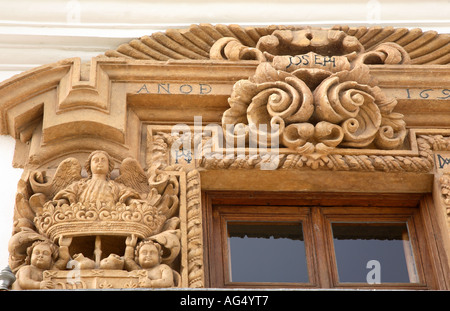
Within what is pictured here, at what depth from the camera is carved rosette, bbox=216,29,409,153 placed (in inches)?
201

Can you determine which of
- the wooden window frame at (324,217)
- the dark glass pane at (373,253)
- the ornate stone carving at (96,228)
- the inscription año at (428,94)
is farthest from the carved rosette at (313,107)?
the ornate stone carving at (96,228)

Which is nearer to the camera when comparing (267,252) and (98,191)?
(98,191)

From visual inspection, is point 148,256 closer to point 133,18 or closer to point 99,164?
point 99,164

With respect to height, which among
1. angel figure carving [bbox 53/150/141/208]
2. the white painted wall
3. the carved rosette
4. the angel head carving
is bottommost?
angel figure carving [bbox 53/150/141/208]

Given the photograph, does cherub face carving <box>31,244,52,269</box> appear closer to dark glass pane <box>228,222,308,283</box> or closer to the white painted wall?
dark glass pane <box>228,222,308,283</box>

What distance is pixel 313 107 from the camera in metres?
5.13

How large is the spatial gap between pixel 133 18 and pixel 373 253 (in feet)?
5.99

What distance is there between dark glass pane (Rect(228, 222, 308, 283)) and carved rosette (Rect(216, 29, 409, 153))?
404 mm

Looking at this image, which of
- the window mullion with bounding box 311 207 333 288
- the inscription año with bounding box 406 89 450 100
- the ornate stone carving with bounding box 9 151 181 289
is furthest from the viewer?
the inscription año with bounding box 406 89 450 100

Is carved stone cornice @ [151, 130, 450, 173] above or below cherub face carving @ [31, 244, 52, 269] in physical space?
above

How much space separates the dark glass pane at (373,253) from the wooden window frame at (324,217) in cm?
3

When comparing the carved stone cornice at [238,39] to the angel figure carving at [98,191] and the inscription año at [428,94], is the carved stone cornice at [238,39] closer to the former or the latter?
the inscription año at [428,94]

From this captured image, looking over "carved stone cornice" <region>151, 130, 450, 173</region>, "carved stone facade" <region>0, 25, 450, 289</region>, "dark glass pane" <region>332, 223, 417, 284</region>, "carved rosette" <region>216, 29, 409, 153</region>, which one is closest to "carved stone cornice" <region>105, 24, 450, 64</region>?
"carved stone facade" <region>0, 25, 450, 289</region>

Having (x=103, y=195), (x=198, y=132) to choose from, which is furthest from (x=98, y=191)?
(x=198, y=132)
